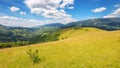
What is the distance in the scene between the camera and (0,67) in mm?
15641

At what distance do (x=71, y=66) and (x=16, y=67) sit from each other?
6.23 m

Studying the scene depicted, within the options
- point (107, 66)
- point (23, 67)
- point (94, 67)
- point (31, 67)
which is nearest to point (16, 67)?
point (23, 67)

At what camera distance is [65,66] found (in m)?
13.7

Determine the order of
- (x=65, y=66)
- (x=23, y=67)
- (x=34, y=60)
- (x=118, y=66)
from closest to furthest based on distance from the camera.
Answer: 1. (x=118, y=66)
2. (x=65, y=66)
3. (x=23, y=67)
4. (x=34, y=60)

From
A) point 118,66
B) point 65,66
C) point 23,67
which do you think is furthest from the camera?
point 23,67

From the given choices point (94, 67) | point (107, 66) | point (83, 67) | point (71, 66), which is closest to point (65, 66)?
point (71, 66)

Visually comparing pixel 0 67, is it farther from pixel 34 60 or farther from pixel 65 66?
pixel 65 66

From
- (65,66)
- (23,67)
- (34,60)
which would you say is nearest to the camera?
(65,66)

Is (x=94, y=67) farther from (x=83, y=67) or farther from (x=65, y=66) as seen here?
(x=65, y=66)

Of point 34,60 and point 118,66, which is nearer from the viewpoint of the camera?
point 118,66

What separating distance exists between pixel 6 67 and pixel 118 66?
459 inches

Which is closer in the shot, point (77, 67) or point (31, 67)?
point (77, 67)

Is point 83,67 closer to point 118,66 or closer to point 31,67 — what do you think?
point 118,66

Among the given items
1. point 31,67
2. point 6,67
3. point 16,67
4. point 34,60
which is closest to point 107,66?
point 31,67
